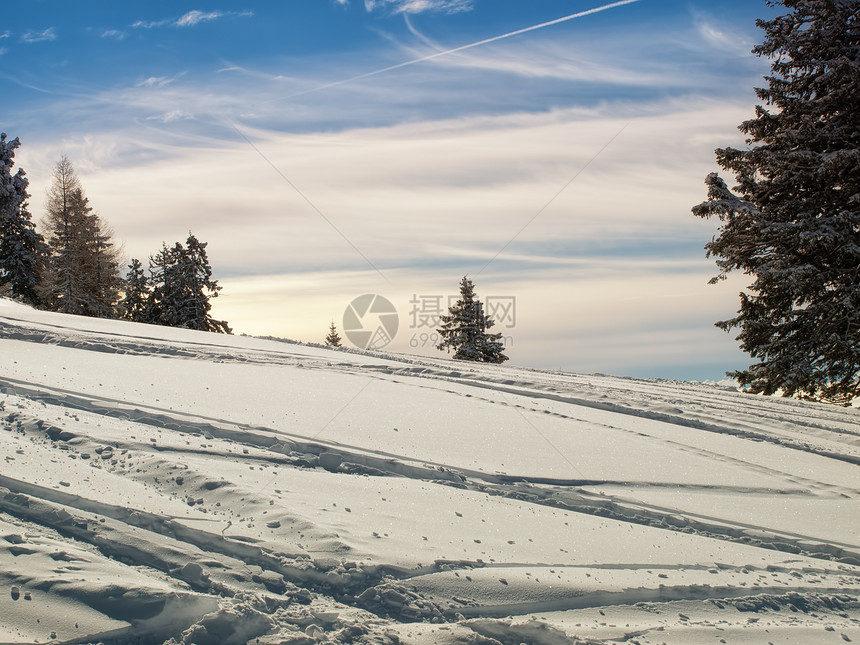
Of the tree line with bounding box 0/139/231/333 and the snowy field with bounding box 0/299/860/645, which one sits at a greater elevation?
the tree line with bounding box 0/139/231/333

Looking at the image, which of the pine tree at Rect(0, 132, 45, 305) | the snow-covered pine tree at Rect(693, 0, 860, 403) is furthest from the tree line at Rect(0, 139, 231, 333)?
the snow-covered pine tree at Rect(693, 0, 860, 403)

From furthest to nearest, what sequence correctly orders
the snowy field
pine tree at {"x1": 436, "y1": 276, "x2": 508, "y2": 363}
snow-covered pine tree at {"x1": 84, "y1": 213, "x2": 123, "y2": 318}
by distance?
snow-covered pine tree at {"x1": 84, "y1": 213, "x2": 123, "y2": 318}, pine tree at {"x1": 436, "y1": 276, "x2": 508, "y2": 363}, the snowy field

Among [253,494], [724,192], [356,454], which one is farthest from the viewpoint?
[724,192]

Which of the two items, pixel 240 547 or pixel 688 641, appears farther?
pixel 240 547

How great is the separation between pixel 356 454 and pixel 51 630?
2452 millimetres

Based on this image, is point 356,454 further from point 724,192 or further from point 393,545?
point 724,192

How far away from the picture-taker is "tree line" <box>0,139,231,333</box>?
3269 cm

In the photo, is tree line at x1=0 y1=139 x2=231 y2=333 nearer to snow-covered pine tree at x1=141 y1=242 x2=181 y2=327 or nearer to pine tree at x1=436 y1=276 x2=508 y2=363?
snow-covered pine tree at x1=141 y1=242 x2=181 y2=327

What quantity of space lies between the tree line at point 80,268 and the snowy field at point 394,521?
27792 mm

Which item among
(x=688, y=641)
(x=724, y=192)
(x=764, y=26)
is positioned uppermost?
(x=764, y=26)

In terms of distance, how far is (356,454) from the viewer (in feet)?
15.1

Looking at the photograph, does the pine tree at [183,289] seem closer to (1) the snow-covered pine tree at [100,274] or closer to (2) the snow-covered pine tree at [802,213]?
(1) the snow-covered pine tree at [100,274]

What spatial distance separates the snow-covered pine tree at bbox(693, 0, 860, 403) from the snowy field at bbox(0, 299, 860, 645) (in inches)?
287

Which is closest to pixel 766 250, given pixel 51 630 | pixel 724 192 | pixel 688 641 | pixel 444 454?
pixel 724 192
